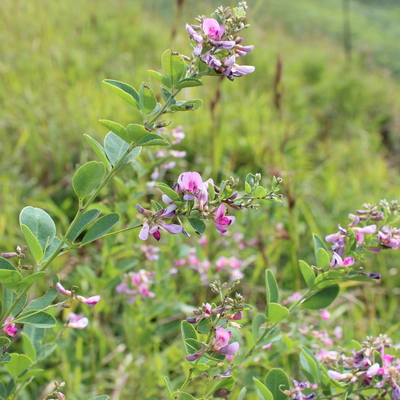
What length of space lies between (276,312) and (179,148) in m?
1.81

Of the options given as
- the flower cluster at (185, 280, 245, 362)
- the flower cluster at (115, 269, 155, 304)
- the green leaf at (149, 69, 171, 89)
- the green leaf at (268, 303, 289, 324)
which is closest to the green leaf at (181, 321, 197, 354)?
the flower cluster at (185, 280, 245, 362)

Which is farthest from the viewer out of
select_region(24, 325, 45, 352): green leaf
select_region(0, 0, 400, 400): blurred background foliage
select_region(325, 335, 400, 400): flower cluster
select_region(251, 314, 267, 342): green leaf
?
select_region(0, 0, 400, 400): blurred background foliage

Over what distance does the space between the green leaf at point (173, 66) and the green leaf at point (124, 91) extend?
57mm

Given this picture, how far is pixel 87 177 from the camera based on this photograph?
0.58m

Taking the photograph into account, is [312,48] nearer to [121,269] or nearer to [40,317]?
[121,269]

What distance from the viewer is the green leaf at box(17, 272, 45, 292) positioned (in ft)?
1.66

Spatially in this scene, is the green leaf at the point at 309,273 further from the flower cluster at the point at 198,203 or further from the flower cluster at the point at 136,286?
the flower cluster at the point at 136,286

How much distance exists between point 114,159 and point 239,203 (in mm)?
192

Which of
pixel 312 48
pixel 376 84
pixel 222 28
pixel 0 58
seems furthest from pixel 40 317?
pixel 312 48

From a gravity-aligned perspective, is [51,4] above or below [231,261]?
above

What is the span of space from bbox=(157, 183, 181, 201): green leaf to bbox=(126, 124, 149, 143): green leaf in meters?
0.07

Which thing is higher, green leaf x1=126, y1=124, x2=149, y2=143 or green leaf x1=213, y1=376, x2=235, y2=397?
green leaf x1=126, y1=124, x2=149, y2=143

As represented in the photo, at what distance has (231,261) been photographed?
1.40 metres

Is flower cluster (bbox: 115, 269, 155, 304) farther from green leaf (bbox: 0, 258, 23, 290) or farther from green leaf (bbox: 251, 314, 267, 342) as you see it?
green leaf (bbox: 0, 258, 23, 290)
